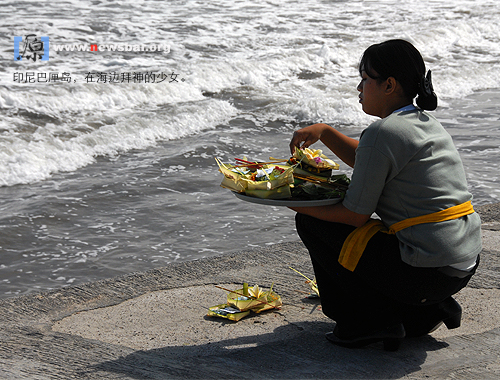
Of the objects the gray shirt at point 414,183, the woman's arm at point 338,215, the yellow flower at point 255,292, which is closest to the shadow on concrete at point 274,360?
the yellow flower at point 255,292

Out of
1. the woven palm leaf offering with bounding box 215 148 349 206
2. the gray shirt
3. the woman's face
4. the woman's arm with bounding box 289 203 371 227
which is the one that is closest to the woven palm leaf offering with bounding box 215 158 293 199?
the woven palm leaf offering with bounding box 215 148 349 206

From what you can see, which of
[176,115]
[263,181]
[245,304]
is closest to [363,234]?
[263,181]

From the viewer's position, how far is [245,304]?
8.71ft

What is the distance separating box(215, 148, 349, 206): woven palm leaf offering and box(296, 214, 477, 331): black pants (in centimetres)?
14

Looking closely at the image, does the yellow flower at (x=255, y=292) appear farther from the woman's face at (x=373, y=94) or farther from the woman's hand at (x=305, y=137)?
the woman's face at (x=373, y=94)

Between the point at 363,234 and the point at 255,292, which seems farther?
the point at 255,292

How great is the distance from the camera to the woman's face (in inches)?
80.6

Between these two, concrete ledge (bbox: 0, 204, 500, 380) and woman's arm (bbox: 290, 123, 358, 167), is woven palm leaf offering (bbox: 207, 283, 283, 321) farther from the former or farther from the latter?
woman's arm (bbox: 290, 123, 358, 167)

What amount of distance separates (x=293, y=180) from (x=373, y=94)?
1.45ft

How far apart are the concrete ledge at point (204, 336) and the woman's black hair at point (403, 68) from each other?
1.00 meters

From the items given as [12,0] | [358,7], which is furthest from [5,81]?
[358,7]

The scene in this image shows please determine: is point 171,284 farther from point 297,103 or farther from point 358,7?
point 358,7

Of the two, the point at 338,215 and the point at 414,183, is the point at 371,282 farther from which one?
the point at 414,183

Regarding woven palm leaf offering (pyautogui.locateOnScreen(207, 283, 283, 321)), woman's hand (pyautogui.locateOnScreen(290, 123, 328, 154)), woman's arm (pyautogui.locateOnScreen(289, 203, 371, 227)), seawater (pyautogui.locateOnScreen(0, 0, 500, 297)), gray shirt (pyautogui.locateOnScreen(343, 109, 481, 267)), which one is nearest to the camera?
gray shirt (pyautogui.locateOnScreen(343, 109, 481, 267))
